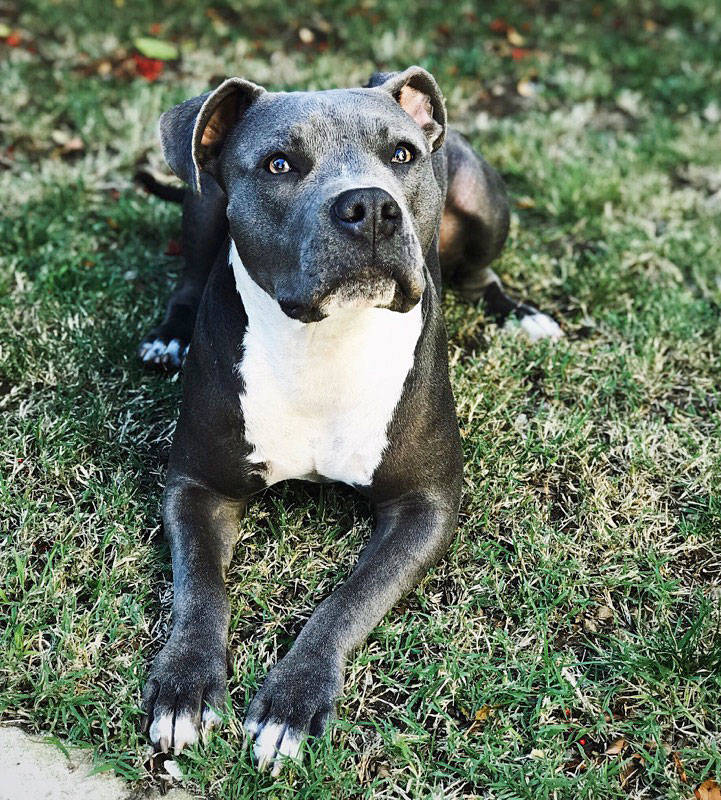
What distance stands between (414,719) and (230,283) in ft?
5.37

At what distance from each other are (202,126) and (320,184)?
0.52 meters

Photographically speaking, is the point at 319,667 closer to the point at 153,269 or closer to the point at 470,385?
the point at 470,385

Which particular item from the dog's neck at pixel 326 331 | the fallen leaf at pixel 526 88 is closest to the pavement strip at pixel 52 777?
the dog's neck at pixel 326 331

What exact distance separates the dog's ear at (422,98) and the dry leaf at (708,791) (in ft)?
7.85

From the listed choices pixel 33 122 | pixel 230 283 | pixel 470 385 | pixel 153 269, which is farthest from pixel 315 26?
pixel 230 283

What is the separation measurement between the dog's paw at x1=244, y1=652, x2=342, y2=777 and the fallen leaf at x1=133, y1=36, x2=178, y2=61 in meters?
5.56

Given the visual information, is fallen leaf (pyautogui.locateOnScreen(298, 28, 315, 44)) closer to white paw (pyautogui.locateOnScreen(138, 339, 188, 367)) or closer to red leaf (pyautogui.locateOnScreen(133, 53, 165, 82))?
red leaf (pyautogui.locateOnScreen(133, 53, 165, 82))

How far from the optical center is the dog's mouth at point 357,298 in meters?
2.97

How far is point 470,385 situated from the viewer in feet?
14.7

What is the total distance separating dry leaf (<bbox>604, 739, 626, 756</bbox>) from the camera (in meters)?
3.07

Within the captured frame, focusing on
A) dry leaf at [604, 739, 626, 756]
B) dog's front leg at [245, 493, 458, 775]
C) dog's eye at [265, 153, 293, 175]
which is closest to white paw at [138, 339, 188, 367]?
dog's front leg at [245, 493, 458, 775]

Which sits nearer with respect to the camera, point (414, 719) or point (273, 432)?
point (414, 719)

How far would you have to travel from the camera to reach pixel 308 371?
3.33 metres

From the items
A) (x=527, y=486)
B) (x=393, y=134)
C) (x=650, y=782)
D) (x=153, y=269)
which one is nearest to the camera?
(x=650, y=782)
